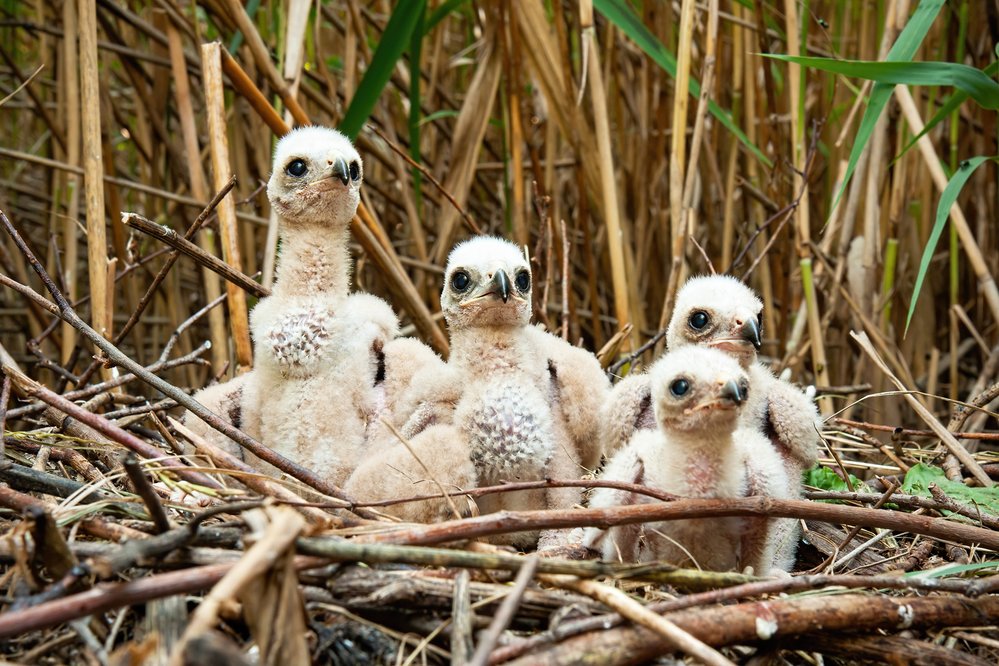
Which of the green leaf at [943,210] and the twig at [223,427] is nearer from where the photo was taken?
the twig at [223,427]

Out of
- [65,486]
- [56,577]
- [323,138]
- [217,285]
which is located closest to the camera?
[56,577]

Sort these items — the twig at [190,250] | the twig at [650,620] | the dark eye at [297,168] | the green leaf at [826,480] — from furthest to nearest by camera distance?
the green leaf at [826,480]
the dark eye at [297,168]
the twig at [190,250]
the twig at [650,620]

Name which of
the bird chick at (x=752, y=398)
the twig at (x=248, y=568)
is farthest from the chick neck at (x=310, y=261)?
the twig at (x=248, y=568)

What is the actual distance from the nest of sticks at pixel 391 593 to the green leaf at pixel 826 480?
0.90 m

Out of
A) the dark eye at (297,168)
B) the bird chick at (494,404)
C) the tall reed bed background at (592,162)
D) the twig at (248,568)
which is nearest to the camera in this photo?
the twig at (248,568)

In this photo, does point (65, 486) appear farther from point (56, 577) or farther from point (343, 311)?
point (343, 311)

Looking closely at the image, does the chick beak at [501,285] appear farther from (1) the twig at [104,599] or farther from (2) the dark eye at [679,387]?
(1) the twig at [104,599]

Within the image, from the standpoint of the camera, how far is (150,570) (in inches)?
74.2

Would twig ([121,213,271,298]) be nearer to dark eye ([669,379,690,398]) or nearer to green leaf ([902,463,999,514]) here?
dark eye ([669,379,690,398])

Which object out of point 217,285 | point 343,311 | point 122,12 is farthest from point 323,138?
point 122,12

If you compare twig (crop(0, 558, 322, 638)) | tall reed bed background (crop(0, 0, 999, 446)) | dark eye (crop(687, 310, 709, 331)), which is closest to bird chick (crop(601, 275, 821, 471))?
dark eye (crop(687, 310, 709, 331))

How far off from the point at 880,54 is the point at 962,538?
202 centimetres

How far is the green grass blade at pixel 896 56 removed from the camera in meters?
2.74

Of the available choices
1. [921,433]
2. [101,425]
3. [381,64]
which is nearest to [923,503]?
[921,433]
